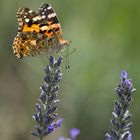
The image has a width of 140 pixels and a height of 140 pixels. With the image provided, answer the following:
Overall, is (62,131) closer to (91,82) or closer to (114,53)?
(91,82)

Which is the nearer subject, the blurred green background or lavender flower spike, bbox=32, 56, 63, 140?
lavender flower spike, bbox=32, 56, 63, 140

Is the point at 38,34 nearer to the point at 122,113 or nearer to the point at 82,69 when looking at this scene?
the point at 122,113

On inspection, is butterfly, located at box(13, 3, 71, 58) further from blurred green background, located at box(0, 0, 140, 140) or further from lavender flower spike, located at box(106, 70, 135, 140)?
blurred green background, located at box(0, 0, 140, 140)

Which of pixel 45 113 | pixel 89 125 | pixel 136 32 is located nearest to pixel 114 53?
pixel 136 32

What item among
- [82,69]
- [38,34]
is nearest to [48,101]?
[38,34]

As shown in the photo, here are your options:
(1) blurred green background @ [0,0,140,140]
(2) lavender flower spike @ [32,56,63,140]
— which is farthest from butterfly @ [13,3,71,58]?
(1) blurred green background @ [0,0,140,140]

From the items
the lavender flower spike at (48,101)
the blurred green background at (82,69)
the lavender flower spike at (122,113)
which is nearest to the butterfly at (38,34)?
the lavender flower spike at (48,101)
